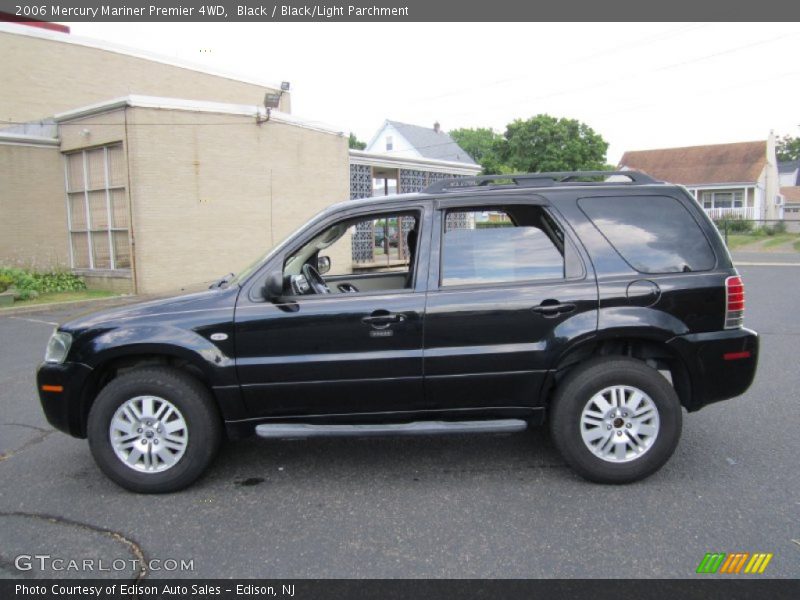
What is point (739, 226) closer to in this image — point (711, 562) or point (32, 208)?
point (32, 208)

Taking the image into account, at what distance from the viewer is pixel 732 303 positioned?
12.5 feet

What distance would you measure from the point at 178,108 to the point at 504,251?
12680 mm

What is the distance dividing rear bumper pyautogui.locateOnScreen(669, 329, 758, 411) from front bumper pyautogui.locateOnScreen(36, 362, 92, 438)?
3.80 m

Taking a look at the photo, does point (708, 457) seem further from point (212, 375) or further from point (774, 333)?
point (774, 333)

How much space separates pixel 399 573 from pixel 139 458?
1896 mm

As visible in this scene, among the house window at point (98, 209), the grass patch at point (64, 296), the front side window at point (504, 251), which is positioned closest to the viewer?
the front side window at point (504, 251)

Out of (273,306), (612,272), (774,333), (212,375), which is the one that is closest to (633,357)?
(612,272)

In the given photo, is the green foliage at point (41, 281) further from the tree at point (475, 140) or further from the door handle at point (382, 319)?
the tree at point (475, 140)

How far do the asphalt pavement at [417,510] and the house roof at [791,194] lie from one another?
6449 centimetres

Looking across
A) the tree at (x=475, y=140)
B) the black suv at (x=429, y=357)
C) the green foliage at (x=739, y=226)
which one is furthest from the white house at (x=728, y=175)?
the black suv at (x=429, y=357)

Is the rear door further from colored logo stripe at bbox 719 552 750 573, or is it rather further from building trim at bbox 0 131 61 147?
building trim at bbox 0 131 61 147

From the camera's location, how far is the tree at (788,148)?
269 ft

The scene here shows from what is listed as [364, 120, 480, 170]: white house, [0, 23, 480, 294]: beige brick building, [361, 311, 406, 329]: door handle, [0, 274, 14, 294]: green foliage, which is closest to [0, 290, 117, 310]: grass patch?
[0, 23, 480, 294]: beige brick building

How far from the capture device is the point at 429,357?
3.75 m
